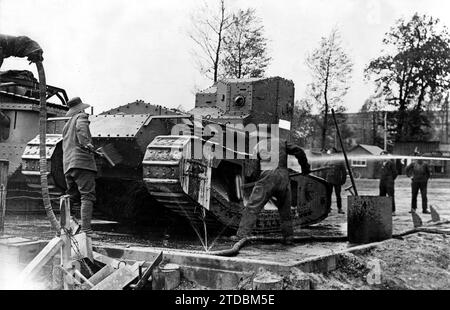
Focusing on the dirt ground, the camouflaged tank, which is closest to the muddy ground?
the dirt ground

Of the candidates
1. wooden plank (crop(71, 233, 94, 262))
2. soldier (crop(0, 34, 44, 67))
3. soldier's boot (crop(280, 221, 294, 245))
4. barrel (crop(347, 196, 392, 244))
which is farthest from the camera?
soldier's boot (crop(280, 221, 294, 245))

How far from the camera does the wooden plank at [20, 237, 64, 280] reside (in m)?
4.76

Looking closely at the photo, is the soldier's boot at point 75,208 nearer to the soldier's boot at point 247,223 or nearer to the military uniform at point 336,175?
the soldier's boot at point 247,223

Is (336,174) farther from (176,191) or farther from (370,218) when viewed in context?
(176,191)

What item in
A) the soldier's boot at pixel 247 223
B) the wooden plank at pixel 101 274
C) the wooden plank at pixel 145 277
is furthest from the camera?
the soldier's boot at pixel 247 223

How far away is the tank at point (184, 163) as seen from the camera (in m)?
7.29

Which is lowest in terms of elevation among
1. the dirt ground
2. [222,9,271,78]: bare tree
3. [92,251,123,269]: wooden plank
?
→ the dirt ground

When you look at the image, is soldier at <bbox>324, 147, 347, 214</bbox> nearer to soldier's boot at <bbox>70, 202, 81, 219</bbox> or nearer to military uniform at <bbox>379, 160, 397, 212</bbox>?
military uniform at <bbox>379, 160, 397, 212</bbox>

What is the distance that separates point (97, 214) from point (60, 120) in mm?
1661

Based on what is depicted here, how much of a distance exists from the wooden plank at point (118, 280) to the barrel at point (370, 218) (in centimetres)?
353

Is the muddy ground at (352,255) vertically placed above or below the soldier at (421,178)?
below

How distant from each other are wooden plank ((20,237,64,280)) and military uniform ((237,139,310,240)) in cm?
285

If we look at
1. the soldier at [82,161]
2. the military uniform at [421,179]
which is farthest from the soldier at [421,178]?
the soldier at [82,161]
